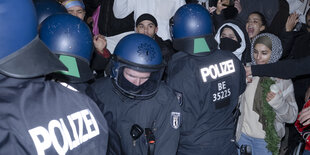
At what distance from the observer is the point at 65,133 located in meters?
1.24

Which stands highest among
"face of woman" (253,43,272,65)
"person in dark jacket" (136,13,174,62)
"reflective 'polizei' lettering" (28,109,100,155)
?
"reflective 'polizei' lettering" (28,109,100,155)

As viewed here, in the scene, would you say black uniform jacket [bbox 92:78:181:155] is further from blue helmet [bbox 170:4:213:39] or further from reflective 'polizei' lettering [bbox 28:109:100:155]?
reflective 'polizei' lettering [bbox 28:109:100:155]

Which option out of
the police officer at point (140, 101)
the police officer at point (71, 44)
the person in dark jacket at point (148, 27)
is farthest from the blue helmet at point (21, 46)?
the person in dark jacket at point (148, 27)

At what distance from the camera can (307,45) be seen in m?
5.04

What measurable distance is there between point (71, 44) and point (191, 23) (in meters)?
1.28

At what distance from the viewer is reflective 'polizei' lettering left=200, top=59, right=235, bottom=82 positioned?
2.90 meters

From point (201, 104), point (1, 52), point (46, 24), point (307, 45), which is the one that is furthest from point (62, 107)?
point (307, 45)

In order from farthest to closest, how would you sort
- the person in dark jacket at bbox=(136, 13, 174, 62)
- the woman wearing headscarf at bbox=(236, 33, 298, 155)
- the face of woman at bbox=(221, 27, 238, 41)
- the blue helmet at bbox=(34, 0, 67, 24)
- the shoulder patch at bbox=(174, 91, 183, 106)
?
the person in dark jacket at bbox=(136, 13, 174, 62), the face of woman at bbox=(221, 27, 238, 41), the woman wearing headscarf at bbox=(236, 33, 298, 155), the blue helmet at bbox=(34, 0, 67, 24), the shoulder patch at bbox=(174, 91, 183, 106)

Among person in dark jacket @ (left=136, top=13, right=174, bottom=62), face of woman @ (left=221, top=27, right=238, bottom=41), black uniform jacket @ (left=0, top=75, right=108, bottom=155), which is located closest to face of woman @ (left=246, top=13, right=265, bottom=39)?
face of woman @ (left=221, top=27, right=238, bottom=41)

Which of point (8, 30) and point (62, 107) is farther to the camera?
point (62, 107)

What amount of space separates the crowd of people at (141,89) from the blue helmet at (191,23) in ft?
0.04

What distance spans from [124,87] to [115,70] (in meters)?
0.18

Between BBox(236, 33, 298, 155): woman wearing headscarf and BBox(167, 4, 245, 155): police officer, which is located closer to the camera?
BBox(167, 4, 245, 155): police officer

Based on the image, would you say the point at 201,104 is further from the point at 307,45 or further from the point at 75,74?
the point at 307,45
